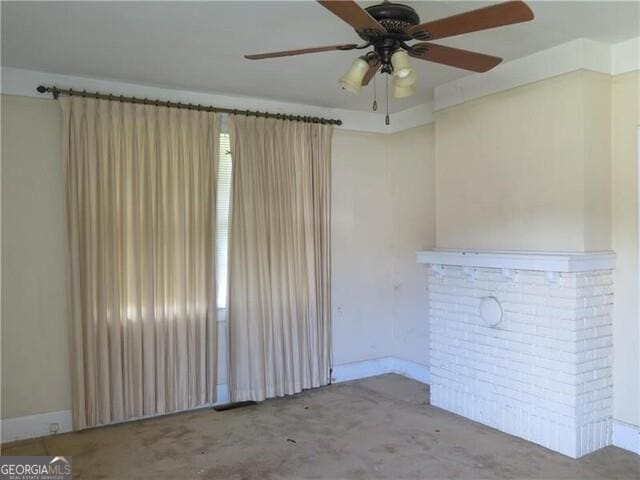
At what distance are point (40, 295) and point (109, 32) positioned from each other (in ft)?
6.21

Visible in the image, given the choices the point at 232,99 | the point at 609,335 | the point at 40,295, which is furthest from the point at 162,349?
the point at 609,335

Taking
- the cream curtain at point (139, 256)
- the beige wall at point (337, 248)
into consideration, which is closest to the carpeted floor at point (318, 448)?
the cream curtain at point (139, 256)

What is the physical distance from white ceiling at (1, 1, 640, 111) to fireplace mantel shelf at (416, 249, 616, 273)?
133 cm

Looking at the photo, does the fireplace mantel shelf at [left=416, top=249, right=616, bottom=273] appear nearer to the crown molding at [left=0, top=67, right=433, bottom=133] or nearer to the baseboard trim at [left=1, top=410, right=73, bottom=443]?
the crown molding at [left=0, top=67, right=433, bottom=133]

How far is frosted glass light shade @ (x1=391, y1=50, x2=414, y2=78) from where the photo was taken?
2182 millimetres

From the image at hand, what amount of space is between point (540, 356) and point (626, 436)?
2.40 ft

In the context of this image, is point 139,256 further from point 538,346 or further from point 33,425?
point 538,346

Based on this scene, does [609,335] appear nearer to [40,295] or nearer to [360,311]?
[360,311]

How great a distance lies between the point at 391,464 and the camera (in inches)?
120

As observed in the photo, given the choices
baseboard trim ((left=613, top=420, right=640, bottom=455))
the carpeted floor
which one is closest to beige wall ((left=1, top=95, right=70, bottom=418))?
the carpeted floor

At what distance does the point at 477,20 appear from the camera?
1.92 meters

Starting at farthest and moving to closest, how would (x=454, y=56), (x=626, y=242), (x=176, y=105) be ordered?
(x=176, y=105)
(x=626, y=242)
(x=454, y=56)

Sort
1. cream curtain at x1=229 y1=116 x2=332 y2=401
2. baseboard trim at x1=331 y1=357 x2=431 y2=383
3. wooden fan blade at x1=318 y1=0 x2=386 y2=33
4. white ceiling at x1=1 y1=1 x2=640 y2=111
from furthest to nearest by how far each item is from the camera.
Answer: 1. baseboard trim at x1=331 y1=357 x2=431 y2=383
2. cream curtain at x1=229 y1=116 x2=332 y2=401
3. white ceiling at x1=1 y1=1 x2=640 y2=111
4. wooden fan blade at x1=318 y1=0 x2=386 y2=33

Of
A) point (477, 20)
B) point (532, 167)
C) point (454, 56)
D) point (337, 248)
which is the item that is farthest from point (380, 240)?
point (477, 20)
